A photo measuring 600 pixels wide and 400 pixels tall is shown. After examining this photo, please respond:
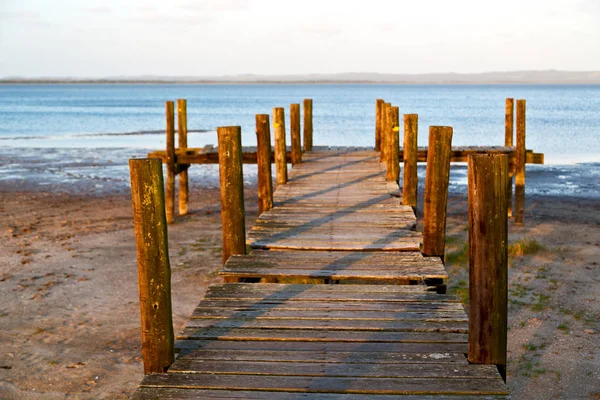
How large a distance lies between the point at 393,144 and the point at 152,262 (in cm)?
777

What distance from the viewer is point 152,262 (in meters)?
4.39

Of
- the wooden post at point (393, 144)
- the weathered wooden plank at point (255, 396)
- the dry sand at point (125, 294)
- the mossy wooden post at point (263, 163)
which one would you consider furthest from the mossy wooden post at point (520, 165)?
the weathered wooden plank at point (255, 396)

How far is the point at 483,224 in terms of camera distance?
13.7 ft

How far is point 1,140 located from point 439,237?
37321 millimetres

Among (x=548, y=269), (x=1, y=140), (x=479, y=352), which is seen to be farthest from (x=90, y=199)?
(x=1, y=140)

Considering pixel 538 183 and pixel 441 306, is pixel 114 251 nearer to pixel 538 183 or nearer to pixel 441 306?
pixel 441 306

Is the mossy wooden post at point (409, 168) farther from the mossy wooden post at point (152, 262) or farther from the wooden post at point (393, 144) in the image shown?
the mossy wooden post at point (152, 262)

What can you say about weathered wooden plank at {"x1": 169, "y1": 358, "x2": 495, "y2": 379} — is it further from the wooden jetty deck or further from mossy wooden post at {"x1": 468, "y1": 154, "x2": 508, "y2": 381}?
mossy wooden post at {"x1": 468, "y1": 154, "x2": 508, "y2": 381}

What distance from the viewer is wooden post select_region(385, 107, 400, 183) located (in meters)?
11.6

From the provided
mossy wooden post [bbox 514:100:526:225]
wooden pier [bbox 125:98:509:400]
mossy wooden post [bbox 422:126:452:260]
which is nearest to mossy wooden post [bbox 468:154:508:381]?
wooden pier [bbox 125:98:509:400]

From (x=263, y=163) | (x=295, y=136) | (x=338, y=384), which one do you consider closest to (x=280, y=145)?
(x=263, y=163)

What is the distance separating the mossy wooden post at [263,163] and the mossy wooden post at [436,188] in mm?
3015

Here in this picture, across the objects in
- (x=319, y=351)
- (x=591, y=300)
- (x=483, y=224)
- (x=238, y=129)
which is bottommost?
(x=591, y=300)

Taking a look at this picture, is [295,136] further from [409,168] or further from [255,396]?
[255,396]
